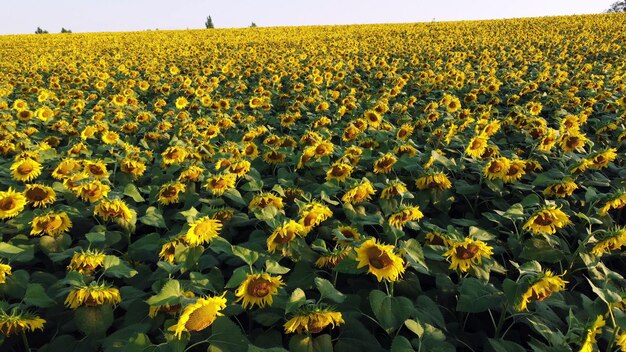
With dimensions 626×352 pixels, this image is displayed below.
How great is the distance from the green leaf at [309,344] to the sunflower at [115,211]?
1727mm

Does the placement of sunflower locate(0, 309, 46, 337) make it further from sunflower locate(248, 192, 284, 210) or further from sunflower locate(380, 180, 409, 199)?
sunflower locate(380, 180, 409, 199)

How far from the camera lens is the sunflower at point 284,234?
239cm

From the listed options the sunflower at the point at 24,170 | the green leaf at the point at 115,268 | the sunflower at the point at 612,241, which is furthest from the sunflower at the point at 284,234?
the sunflower at the point at 24,170

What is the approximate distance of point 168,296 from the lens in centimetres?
184

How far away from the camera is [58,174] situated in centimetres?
376

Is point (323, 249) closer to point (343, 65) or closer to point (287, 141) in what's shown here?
point (287, 141)

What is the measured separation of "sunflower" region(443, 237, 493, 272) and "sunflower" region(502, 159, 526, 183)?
1.40 m

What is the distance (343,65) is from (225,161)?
9.11 meters

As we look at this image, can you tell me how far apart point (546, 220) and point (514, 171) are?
3.36 ft

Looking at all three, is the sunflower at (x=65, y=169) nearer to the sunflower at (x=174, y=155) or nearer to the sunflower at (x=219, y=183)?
the sunflower at (x=174, y=155)

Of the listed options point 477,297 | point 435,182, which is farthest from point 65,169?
point 477,297

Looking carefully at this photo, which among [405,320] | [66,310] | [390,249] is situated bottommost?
[66,310]

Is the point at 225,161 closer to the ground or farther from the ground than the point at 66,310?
farther from the ground

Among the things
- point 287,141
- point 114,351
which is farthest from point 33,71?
point 114,351
